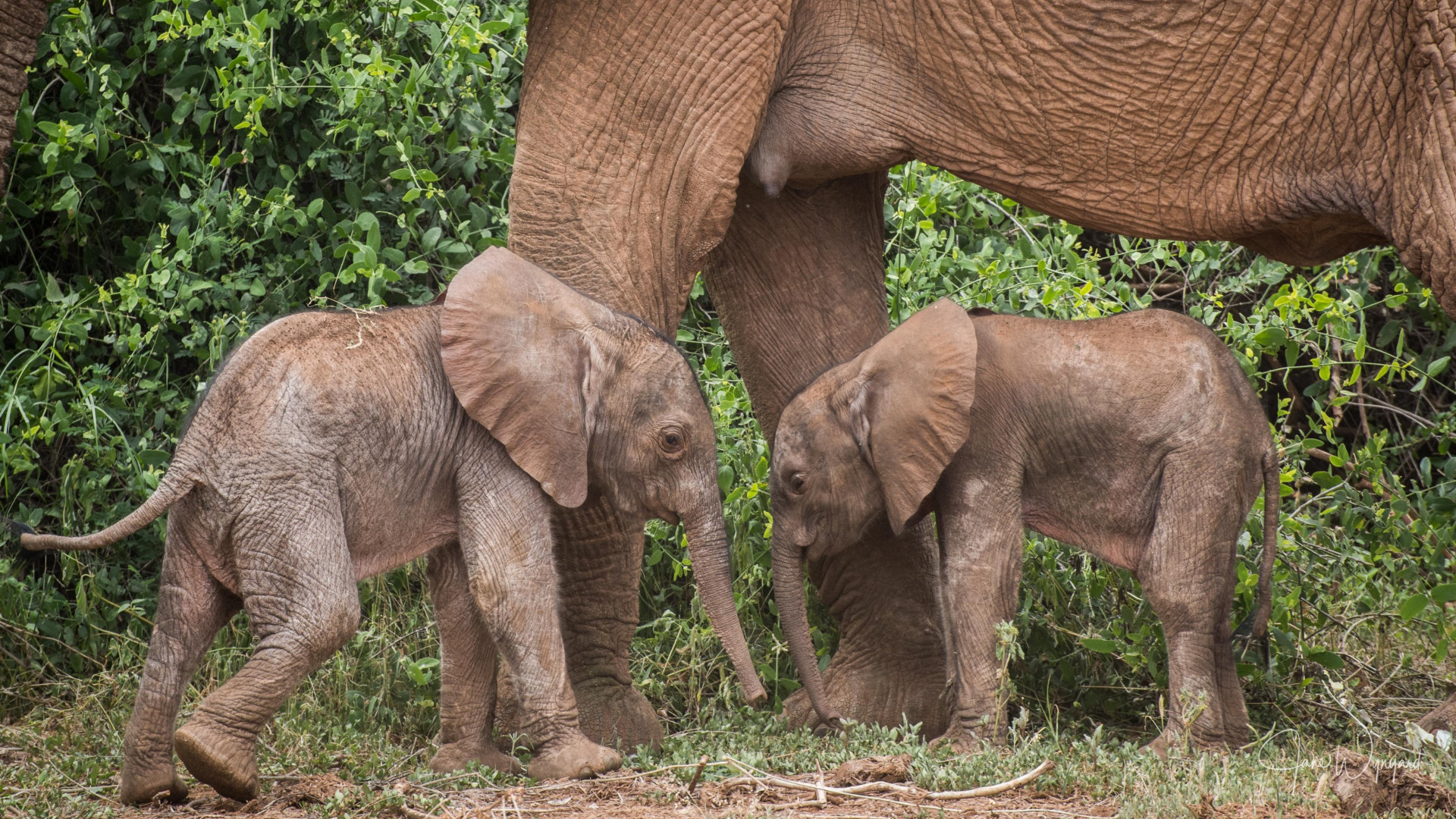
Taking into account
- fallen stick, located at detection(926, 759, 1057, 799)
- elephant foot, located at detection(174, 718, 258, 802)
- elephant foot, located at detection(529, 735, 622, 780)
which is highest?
elephant foot, located at detection(174, 718, 258, 802)

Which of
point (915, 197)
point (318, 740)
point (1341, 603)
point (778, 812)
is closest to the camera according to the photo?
point (778, 812)

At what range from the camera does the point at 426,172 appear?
621cm

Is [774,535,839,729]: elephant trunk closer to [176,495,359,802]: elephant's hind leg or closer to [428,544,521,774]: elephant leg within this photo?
[428,544,521,774]: elephant leg

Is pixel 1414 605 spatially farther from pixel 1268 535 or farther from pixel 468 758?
pixel 468 758

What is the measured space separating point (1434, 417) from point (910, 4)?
11.4ft

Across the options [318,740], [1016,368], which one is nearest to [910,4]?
[1016,368]

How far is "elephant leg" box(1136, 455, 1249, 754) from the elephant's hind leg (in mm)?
2051

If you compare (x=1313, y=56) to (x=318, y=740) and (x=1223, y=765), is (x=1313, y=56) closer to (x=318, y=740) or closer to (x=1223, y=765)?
(x=1223, y=765)

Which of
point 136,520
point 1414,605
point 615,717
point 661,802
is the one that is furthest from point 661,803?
point 1414,605

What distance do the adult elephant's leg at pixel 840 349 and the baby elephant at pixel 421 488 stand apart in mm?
899

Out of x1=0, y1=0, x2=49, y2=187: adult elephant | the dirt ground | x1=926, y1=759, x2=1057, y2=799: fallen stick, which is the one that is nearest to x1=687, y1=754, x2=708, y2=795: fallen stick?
the dirt ground

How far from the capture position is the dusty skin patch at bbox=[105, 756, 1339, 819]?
4.00 m

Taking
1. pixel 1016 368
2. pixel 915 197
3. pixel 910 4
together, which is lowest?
pixel 1016 368

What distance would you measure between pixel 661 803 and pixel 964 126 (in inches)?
74.4
